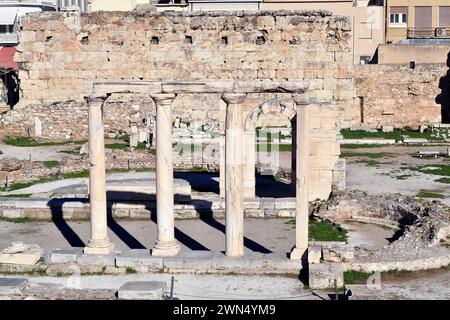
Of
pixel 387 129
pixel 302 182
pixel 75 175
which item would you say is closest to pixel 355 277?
pixel 302 182

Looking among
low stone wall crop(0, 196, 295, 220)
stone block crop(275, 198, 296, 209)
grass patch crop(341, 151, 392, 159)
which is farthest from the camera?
grass patch crop(341, 151, 392, 159)

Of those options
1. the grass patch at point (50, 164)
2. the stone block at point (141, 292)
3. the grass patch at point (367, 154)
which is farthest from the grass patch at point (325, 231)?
the grass patch at point (367, 154)

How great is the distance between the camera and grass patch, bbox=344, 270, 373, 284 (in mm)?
14914

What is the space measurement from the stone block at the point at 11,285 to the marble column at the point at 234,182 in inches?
170

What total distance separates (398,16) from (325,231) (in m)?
37.6

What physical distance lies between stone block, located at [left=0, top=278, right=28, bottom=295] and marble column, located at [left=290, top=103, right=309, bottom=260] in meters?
5.45

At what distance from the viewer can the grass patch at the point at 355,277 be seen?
1491 centimetres

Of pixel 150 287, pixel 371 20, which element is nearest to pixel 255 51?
pixel 371 20

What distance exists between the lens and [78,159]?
28281mm

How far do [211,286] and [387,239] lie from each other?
5.72 meters

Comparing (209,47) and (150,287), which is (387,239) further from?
(209,47)

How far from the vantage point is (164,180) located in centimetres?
1611

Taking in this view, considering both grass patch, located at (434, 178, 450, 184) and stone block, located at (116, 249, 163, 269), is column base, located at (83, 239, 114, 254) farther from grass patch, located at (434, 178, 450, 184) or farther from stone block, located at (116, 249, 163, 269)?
grass patch, located at (434, 178, 450, 184)

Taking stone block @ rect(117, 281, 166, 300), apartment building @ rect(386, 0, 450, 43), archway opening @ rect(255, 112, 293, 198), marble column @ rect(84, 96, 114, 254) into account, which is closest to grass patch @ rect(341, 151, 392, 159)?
archway opening @ rect(255, 112, 293, 198)
